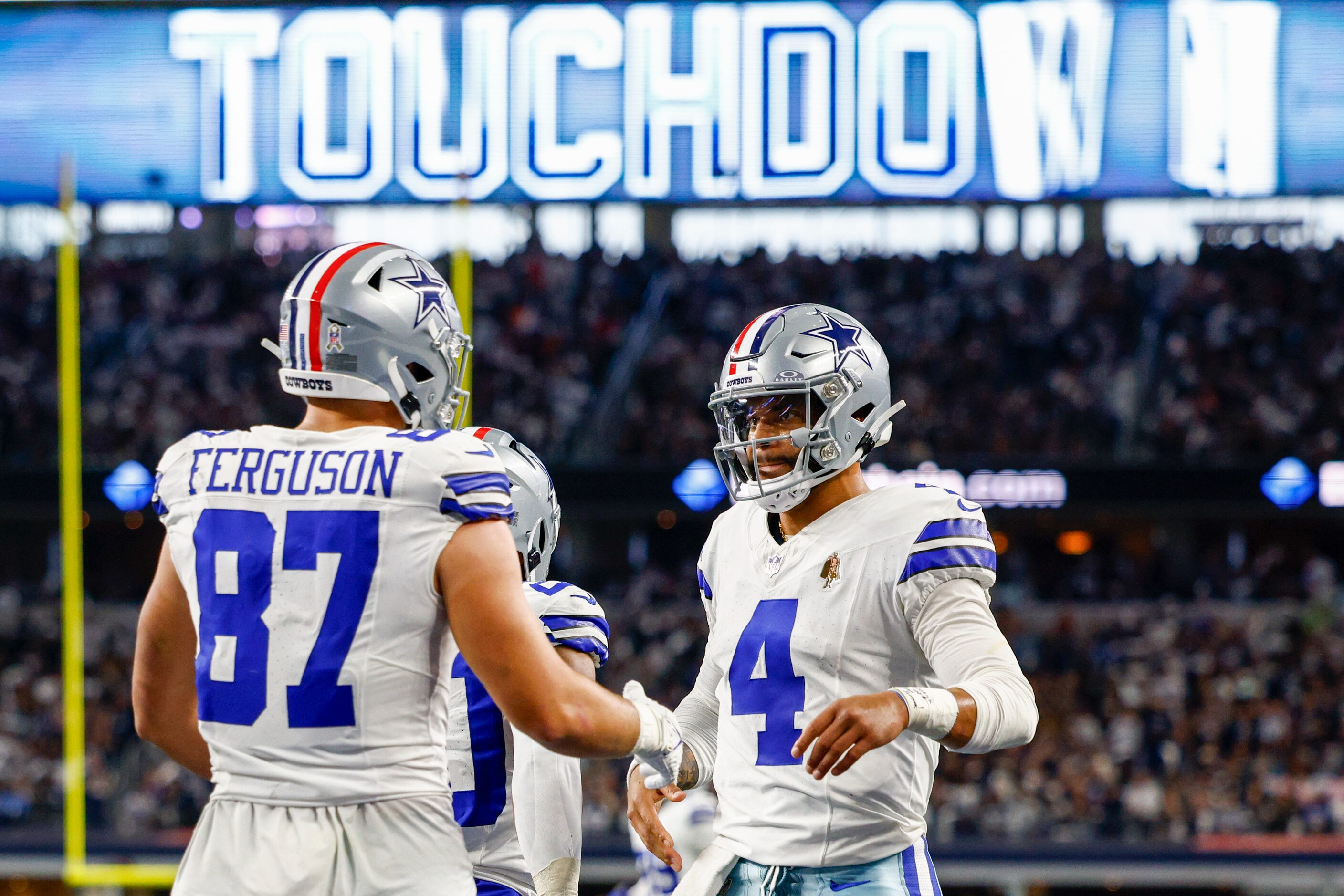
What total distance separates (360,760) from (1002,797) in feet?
32.9

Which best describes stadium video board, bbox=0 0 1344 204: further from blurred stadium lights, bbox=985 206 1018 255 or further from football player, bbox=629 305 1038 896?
football player, bbox=629 305 1038 896

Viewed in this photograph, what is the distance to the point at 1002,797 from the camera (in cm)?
1142

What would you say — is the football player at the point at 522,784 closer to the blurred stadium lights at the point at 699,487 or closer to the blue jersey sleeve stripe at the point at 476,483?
the blue jersey sleeve stripe at the point at 476,483

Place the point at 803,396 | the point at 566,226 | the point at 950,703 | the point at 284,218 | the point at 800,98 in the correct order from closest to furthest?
1. the point at 950,703
2. the point at 803,396
3. the point at 800,98
4. the point at 566,226
5. the point at 284,218

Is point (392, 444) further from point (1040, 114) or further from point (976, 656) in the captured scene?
point (1040, 114)

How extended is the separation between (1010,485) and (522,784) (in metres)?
11.6

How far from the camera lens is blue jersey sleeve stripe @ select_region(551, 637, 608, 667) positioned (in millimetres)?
2582

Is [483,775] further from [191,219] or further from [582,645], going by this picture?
[191,219]

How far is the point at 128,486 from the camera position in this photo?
47.0ft

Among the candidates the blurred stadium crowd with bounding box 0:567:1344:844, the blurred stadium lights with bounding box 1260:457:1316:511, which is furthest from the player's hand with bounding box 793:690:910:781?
the blurred stadium lights with bounding box 1260:457:1316:511

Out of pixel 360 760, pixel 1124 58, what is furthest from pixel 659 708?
pixel 1124 58

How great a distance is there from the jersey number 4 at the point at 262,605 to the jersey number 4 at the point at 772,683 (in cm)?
92

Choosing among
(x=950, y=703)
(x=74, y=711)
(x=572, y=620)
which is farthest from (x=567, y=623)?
(x=74, y=711)

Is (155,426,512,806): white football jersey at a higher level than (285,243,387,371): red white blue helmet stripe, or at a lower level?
lower
